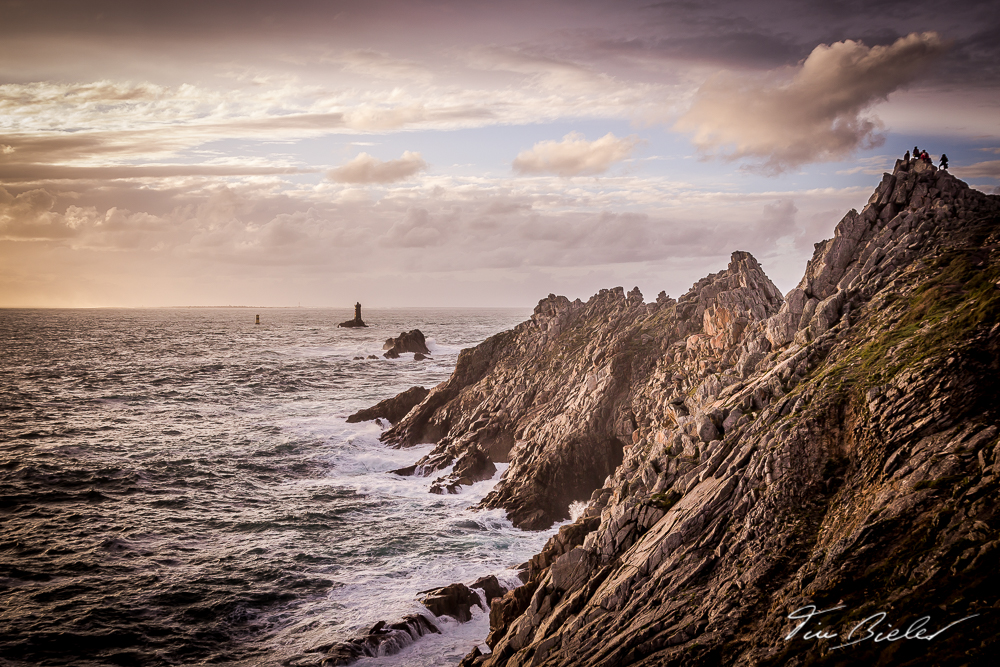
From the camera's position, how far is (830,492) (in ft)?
58.3

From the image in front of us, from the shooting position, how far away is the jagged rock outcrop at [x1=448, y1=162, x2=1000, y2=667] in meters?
14.2

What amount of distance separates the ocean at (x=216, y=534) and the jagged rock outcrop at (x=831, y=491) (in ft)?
29.8

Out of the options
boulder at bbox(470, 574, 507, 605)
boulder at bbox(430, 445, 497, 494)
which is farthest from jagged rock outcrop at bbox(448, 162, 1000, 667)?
boulder at bbox(430, 445, 497, 494)

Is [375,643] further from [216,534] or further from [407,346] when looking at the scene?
[407,346]

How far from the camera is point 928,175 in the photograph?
27109 millimetres

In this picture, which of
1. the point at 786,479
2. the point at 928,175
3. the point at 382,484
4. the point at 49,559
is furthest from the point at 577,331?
the point at 49,559

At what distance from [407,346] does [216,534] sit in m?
78.2

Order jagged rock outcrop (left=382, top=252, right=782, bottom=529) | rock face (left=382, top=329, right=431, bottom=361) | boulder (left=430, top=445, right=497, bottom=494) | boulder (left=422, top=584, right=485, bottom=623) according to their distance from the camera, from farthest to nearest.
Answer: rock face (left=382, top=329, right=431, bottom=361), boulder (left=430, top=445, right=497, bottom=494), jagged rock outcrop (left=382, top=252, right=782, bottom=529), boulder (left=422, top=584, right=485, bottom=623)

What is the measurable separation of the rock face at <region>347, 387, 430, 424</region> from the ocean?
1.61m

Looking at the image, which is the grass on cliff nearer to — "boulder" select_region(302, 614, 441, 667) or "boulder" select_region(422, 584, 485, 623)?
"boulder" select_region(422, 584, 485, 623)

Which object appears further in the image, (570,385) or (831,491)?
(570,385)

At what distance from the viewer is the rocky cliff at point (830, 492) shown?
14.1 metres

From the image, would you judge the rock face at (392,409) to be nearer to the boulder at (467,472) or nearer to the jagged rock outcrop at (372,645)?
the boulder at (467,472)

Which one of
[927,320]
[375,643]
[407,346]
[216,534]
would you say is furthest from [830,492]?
[407,346]
